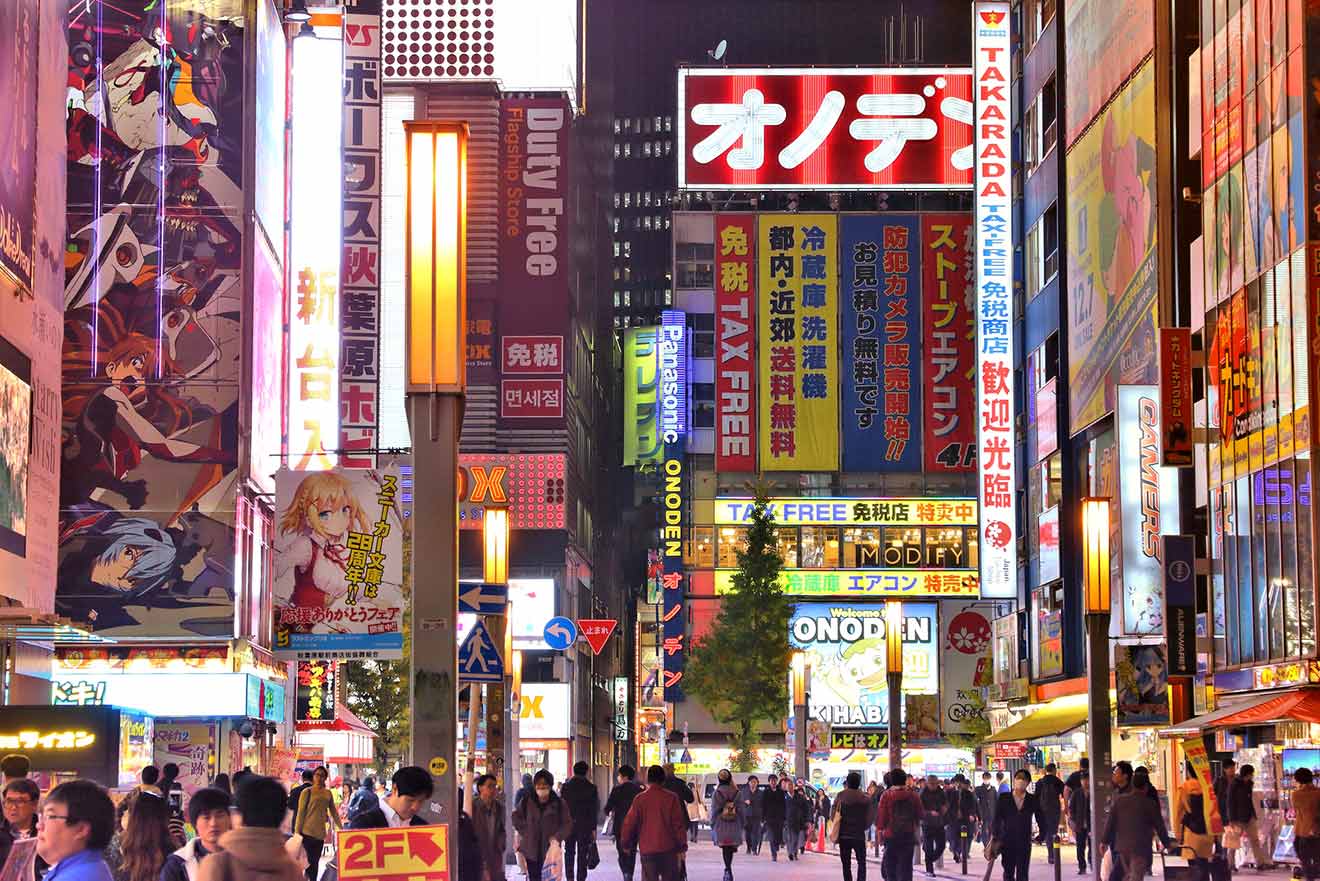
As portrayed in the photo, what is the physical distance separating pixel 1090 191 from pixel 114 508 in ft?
79.2

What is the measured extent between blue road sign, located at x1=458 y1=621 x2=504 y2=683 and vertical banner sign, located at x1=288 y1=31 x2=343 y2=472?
2459 centimetres

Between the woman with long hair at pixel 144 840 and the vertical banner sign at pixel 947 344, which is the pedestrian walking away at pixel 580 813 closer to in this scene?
the woman with long hair at pixel 144 840

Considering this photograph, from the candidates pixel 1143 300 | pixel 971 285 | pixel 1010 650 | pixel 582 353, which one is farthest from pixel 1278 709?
pixel 582 353

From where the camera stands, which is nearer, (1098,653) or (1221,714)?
(1098,653)

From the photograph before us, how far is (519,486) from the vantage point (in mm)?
75312

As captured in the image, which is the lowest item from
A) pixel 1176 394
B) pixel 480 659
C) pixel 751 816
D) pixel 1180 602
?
pixel 751 816

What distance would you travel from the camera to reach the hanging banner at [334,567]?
101ft

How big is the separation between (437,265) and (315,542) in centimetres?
1994

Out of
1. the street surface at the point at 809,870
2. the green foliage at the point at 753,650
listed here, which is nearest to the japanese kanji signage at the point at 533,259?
the green foliage at the point at 753,650

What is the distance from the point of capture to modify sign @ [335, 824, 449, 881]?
992cm

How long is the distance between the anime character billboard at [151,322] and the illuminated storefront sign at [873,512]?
4094 cm

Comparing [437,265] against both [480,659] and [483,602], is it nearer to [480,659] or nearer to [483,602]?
[483,602]

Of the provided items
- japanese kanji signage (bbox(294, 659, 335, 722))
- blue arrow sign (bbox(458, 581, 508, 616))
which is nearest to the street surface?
japanese kanji signage (bbox(294, 659, 335, 722))

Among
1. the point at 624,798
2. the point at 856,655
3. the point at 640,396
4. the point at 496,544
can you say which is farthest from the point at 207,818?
the point at 640,396
